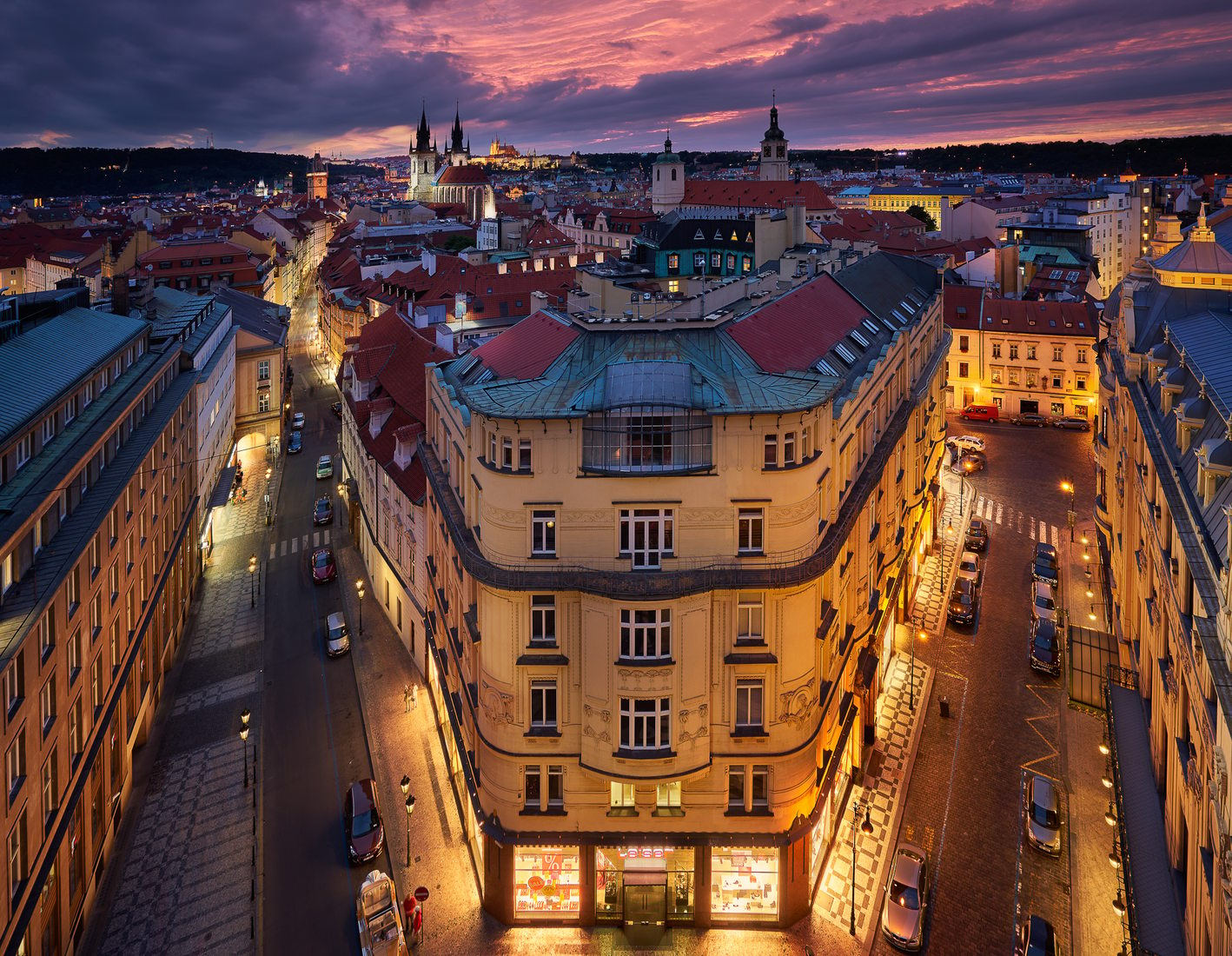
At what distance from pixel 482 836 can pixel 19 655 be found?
1609 cm

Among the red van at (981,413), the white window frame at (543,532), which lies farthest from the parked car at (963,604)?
the red van at (981,413)

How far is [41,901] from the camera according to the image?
27578mm

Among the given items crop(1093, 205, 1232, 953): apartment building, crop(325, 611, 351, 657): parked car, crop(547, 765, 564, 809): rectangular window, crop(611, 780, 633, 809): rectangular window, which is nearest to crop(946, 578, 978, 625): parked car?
crop(1093, 205, 1232, 953): apartment building

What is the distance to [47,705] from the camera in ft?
95.5

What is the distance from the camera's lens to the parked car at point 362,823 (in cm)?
3416

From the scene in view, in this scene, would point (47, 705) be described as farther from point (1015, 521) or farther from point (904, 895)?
point (1015, 521)

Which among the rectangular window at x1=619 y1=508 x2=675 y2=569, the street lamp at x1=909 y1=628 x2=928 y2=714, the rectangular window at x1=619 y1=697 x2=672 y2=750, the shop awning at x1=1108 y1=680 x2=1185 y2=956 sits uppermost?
the rectangular window at x1=619 y1=508 x2=675 y2=569

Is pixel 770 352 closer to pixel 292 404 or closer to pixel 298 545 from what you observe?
pixel 298 545

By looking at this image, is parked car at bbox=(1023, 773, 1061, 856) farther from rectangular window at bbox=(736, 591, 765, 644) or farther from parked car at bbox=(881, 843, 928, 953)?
rectangular window at bbox=(736, 591, 765, 644)

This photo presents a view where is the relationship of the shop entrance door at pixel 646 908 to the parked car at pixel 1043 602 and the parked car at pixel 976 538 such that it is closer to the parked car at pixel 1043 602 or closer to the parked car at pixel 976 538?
the parked car at pixel 1043 602

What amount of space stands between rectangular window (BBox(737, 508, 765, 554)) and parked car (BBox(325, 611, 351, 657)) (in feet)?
96.7

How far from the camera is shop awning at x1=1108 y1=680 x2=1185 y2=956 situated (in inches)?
999

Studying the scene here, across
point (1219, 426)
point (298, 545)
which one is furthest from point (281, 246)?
point (1219, 426)

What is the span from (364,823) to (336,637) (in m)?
16.8
